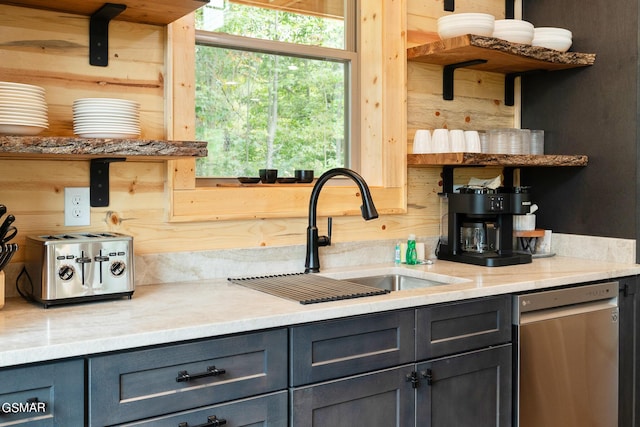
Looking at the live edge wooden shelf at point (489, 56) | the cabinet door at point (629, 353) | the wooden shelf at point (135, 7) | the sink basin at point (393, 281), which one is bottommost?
the cabinet door at point (629, 353)

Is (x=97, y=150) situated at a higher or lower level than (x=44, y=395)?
higher

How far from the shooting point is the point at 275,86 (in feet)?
8.63

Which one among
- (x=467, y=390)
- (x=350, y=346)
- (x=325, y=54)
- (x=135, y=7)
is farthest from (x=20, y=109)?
(x=467, y=390)

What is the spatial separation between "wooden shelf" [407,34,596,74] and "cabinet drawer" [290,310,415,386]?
1.25m

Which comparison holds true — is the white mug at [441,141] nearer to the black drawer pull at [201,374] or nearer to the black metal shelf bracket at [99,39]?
the black metal shelf bracket at [99,39]

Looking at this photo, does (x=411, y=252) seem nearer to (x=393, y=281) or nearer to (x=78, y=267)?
(x=393, y=281)

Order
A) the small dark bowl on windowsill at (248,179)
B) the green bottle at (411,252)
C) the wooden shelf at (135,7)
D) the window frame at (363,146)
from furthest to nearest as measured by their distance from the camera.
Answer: the green bottle at (411,252), the small dark bowl on windowsill at (248,179), the window frame at (363,146), the wooden shelf at (135,7)

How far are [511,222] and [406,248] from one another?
469 millimetres

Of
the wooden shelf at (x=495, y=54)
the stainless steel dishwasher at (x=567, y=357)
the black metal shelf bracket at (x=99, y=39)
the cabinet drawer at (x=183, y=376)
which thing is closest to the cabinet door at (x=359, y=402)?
the cabinet drawer at (x=183, y=376)

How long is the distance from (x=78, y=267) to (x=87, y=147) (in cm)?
34

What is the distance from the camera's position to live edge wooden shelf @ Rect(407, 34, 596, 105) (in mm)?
2639

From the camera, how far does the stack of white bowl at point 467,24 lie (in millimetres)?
2674

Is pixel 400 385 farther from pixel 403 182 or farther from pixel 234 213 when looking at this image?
pixel 403 182

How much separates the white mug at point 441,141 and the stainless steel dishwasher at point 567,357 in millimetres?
781
